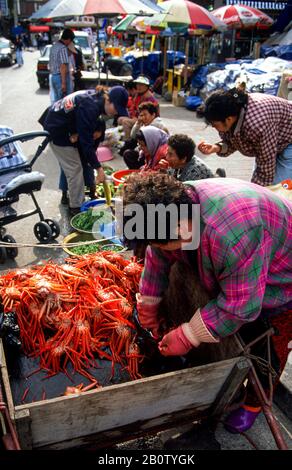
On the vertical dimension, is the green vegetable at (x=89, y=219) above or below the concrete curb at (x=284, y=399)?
above

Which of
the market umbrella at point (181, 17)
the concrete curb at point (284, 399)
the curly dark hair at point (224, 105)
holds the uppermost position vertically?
the market umbrella at point (181, 17)

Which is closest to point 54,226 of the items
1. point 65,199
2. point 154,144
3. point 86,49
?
point 65,199

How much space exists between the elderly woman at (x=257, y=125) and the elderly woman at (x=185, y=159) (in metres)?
0.35

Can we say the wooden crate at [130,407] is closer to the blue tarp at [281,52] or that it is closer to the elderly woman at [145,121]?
the elderly woman at [145,121]

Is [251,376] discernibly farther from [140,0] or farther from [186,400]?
[140,0]

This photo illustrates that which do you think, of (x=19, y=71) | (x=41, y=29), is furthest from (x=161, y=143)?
(x=41, y=29)

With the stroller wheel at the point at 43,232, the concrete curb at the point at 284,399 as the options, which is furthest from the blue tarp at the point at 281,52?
the concrete curb at the point at 284,399

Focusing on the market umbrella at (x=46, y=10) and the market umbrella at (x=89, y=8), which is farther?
the market umbrella at (x=46, y=10)

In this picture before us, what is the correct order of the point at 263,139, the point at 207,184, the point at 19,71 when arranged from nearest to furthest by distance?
the point at 207,184 < the point at 263,139 < the point at 19,71

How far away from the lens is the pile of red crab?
2406 mm

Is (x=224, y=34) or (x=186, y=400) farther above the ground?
(x=224, y=34)

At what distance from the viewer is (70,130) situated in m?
4.88

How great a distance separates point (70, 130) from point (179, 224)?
11.9ft

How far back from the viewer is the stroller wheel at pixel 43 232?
4.58 metres
